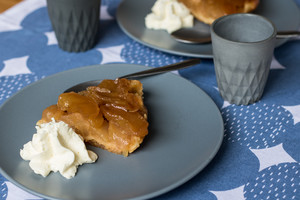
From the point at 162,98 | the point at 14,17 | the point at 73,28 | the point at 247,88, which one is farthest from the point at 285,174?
the point at 14,17

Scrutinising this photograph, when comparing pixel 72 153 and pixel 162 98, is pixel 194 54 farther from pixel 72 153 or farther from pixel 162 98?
pixel 72 153

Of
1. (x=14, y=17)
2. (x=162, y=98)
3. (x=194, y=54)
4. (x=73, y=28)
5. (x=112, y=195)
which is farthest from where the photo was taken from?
(x=14, y=17)

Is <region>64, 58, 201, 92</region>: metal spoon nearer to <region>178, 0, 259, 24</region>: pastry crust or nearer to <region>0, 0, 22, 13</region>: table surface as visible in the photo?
<region>178, 0, 259, 24</region>: pastry crust

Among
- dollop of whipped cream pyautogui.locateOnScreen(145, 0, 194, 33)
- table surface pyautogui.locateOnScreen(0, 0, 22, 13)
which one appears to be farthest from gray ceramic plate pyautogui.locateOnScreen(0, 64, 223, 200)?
table surface pyautogui.locateOnScreen(0, 0, 22, 13)

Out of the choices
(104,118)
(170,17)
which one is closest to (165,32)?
(170,17)

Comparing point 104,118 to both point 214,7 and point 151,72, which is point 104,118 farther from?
point 214,7
